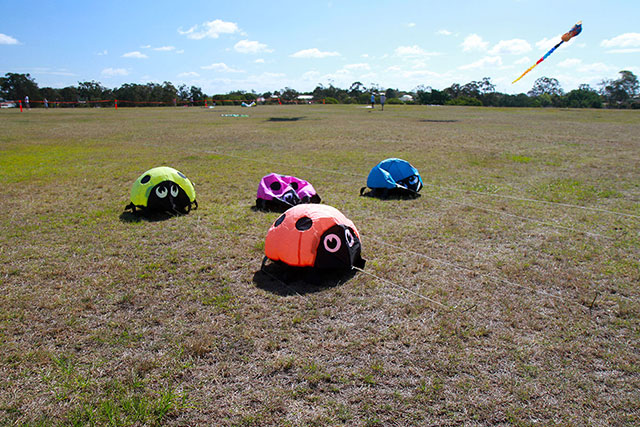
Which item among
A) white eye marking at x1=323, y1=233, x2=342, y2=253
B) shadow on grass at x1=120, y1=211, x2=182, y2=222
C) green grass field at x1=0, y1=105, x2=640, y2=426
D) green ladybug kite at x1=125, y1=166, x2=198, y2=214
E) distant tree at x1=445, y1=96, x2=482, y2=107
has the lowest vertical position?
green grass field at x1=0, y1=105, x2=640, y2=426

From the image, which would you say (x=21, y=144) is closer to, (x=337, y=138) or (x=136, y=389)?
(x=337, y=138)

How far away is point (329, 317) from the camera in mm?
3746

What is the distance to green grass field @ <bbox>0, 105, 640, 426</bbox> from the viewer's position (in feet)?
9.02

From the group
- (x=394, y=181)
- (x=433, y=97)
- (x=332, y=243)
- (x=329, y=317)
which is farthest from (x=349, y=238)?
(x=433, y=97)

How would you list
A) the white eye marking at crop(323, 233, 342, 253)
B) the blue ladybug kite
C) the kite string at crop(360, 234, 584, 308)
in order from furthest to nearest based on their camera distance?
the blue ladybug kite → the white eye marking at crop(323, 233, 342, 253) → the kite string at crop(360, 234, 584, 308)

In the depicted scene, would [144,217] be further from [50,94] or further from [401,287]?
[50,94]

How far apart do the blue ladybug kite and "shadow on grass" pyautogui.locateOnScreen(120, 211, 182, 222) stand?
369 cm

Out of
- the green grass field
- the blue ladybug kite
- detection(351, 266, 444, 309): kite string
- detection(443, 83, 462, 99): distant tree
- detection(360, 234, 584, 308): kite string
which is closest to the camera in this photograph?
the green grass field

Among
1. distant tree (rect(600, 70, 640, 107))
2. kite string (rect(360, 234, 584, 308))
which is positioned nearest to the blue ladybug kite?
kite string (rect(360, 234, 584, 308))

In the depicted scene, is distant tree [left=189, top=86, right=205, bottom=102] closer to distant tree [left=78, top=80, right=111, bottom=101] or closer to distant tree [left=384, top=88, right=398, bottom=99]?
distant tree [left=78, top=80, right=111, bottom=101]

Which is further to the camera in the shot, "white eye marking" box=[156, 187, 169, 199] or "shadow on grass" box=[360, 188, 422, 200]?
"shadow on grass" box=[360, 188, 422, 200]

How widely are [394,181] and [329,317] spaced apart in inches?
184

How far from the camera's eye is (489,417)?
8.64 ft

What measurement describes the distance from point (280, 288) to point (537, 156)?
12100 millimetres
